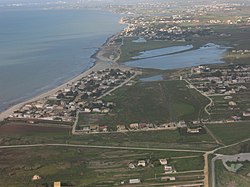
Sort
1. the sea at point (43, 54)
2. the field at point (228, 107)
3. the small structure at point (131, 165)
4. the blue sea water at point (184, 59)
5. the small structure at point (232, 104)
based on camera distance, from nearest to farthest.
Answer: the small structure at point (131, 165) < the field at point (228, 107) < the small structure at point (232, 104) < the sea at point (43, 54) < the blue sea water at point (184, 59)

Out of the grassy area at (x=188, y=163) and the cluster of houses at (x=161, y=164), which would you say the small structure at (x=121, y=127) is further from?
the grassy area at (x=188, y=163)

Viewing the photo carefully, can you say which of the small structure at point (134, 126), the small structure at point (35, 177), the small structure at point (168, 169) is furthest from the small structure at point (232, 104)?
the small structure at point (35, 177)

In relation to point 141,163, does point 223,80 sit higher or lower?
lower

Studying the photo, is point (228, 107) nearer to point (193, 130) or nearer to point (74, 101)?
point (193, 130)

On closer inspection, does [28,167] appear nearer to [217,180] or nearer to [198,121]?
[217,180]

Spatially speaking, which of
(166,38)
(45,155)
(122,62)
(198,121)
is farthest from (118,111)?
(166,38)

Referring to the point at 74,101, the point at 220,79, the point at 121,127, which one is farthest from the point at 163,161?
the point at 220,79
